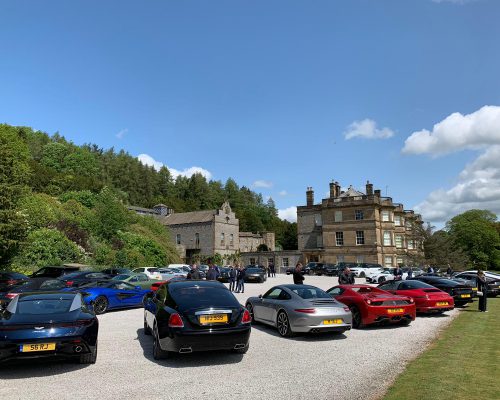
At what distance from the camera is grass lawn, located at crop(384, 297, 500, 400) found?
19.3 ft

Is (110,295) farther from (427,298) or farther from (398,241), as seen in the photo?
(398,241)

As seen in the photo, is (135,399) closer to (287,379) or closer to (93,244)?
(287,379)

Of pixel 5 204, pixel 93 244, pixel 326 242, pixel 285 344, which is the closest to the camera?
pixel 285 344

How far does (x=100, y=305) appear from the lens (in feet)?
49.3

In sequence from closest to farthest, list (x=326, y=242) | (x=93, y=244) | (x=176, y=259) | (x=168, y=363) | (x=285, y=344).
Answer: (x=168, y=363) → (x=285, y=344) → (x=93, y=244) → (x=176, y=259) → (x=326, y=242)

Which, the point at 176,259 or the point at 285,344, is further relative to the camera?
the point at 176,259

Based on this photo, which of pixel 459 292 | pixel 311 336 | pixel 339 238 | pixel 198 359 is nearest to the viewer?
→ pixel 198 359

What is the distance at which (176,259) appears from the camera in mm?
47344

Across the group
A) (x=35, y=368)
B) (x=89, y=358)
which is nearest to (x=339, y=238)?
(x=89, y=358)

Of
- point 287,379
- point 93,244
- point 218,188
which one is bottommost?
point 287,379

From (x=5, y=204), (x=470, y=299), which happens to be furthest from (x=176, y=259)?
(x=470, y=299)

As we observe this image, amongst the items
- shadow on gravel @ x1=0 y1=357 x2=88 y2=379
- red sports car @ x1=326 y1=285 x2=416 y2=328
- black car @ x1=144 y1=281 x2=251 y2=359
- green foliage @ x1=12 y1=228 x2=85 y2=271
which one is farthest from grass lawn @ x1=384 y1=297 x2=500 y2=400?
green foliage @ x1=12 y1=228 x2=85 y2=271

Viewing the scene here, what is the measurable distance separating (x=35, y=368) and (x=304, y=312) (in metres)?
5.83

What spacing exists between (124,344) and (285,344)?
3.85m
